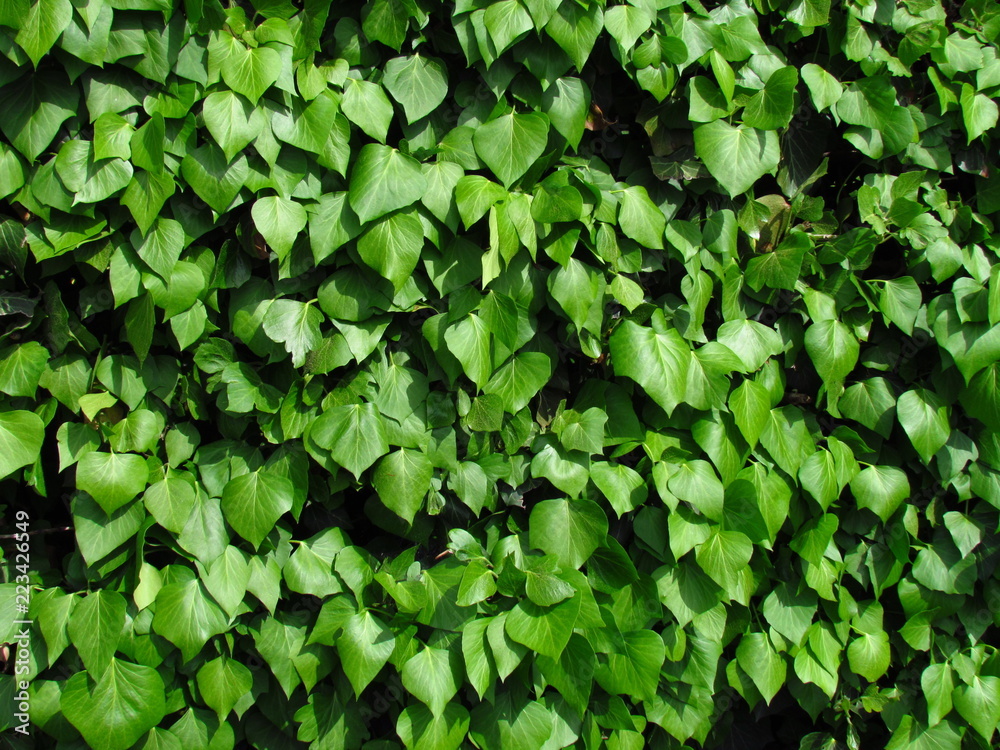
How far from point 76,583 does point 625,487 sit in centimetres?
170

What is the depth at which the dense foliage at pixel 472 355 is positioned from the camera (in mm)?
2035

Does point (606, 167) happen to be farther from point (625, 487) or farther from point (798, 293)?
point (625, 487)

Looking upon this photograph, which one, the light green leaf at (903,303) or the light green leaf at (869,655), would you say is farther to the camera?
the light green leaf at (869,655)

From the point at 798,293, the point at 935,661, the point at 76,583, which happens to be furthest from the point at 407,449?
the point at 935,661

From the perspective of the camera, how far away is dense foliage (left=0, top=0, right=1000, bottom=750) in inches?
80.1

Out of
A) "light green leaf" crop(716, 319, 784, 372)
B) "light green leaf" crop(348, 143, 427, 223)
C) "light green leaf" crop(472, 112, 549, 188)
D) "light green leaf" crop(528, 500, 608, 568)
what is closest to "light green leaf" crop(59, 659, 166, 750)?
"light green leaf" crop(528, 500, 608, 568)

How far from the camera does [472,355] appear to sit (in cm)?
212

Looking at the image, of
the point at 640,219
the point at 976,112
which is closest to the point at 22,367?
the point at 640,219

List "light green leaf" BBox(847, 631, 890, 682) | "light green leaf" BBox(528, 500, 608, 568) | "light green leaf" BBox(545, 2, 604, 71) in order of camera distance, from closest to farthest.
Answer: "light green leaf" BBox(545, 2, 604, 71) < "light green leaf" BBox(528, 500, 608, 568) < "light green leaf" BBox(847, 631, 890, 682)

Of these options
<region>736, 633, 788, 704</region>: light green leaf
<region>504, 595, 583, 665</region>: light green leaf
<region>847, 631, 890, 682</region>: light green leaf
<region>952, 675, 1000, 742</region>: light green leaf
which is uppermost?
<region>504, 595, 583, 665</region>: light green leaf

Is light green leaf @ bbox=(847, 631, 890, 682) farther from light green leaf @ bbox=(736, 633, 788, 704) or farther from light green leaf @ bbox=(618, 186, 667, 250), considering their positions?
light green leaf @ bbox=(618, 186, 667, 250)

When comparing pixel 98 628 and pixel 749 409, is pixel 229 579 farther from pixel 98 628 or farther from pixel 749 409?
pixel 749 409

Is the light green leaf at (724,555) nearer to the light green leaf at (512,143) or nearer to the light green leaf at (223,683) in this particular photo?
the light green leaf at (512,143)

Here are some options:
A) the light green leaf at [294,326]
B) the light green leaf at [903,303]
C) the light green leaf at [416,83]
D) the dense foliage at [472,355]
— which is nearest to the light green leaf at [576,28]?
the dense foliage at [472,355]
